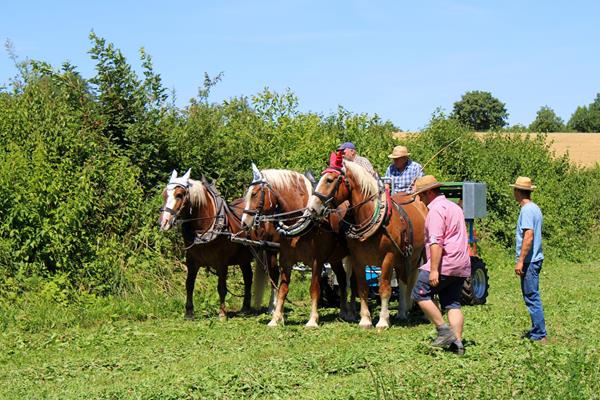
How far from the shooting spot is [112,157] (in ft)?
48.4

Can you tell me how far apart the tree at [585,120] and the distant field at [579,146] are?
41433 millimetres

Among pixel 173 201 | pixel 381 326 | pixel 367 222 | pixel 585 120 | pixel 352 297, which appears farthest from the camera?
pixel 585 120

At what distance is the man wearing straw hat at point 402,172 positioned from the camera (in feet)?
39.8

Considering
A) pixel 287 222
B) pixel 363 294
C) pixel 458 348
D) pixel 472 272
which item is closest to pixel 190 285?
pixel 287 222

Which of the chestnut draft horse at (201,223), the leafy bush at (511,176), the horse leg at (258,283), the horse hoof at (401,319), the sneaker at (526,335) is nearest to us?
the sneaker at (526,335)

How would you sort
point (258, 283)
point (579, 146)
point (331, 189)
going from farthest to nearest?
point (579, 146) → point (258, 283) → point (331, 189)

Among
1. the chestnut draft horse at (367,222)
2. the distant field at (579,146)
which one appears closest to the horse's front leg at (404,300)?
the chestnut draft horse at (367,222)

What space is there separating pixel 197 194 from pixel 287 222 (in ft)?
5.22

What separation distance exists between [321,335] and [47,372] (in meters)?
3.40

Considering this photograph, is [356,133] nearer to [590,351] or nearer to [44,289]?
[44,289]

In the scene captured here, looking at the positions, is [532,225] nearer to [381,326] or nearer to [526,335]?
[526,335]

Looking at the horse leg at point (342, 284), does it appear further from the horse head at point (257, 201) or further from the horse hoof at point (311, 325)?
the horse head at point (257, 201)

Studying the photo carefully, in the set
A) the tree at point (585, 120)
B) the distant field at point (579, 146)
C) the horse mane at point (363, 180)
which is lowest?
the horse mane at point (363, 180)

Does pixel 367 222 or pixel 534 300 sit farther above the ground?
pixel 367 222
